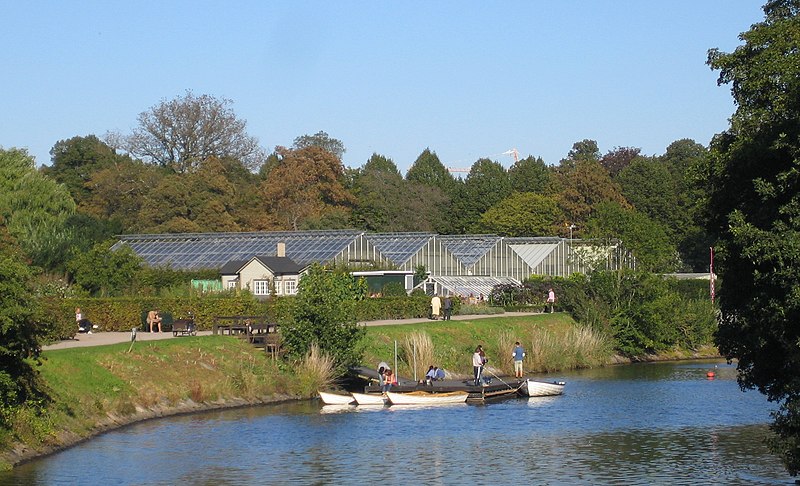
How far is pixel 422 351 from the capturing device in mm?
52188

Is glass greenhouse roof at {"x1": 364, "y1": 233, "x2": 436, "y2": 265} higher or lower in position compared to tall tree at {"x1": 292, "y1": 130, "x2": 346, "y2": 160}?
lower

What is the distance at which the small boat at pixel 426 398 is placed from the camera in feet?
146

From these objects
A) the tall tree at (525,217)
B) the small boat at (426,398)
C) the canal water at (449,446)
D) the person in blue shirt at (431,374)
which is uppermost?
the tall tree at (525,217)

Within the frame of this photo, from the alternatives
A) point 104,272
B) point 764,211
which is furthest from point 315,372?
point 104,272

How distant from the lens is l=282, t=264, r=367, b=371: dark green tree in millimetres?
47094

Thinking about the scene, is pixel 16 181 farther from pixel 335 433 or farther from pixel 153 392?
pixel 335 433

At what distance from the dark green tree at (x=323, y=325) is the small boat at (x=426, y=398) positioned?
3.78 metres

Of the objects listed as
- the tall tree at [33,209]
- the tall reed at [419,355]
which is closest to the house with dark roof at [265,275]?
the tall tree at [33,209]

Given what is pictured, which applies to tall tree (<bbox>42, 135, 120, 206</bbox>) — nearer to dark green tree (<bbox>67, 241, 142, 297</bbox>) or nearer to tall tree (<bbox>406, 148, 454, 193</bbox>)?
tall tree (<bbox>406, 148, 454, 193</bbox>)

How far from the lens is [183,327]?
5303 cm

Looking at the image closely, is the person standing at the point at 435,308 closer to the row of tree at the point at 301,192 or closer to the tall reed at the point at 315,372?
the tall reed at the point at 315,372

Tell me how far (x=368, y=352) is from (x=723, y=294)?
25.2 metres

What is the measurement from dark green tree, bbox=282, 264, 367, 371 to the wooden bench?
23.0ft

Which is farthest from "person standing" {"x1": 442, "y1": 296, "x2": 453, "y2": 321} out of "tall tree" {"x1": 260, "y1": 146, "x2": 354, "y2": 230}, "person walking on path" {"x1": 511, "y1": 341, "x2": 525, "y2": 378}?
"tall tree" {"x1": 260, "y1": 146, "x2": 354, "y2": 230}
